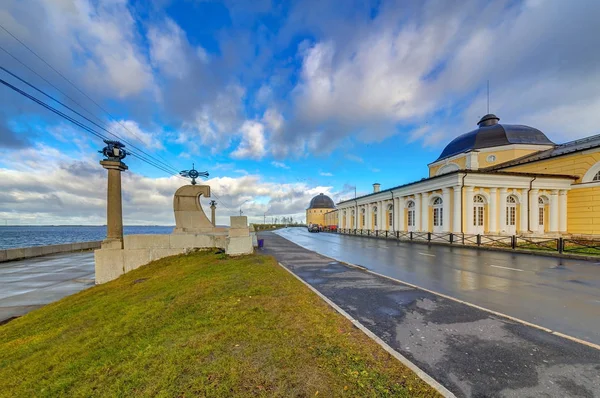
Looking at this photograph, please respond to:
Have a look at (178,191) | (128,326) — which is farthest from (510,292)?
(178,191)

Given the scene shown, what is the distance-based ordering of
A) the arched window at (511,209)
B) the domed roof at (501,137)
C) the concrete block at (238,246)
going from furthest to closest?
the domed roof at (501,137) → the arched window at (511,209) → the concrete block at (238,246)

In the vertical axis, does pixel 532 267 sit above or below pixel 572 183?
below

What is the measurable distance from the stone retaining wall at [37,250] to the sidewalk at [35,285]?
473 centimetres

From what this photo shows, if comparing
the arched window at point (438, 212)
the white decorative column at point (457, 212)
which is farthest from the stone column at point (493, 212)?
the arched window at point (438, 212)

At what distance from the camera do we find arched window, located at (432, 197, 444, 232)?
24.5m

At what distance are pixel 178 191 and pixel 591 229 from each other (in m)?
32.8

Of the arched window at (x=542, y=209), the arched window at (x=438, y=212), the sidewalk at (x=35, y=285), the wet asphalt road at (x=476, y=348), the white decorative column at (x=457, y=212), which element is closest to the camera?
the wet asphalt road at (x=476, y=348)

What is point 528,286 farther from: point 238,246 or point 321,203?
point 321,203

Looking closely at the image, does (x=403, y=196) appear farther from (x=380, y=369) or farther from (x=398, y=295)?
(x=380, y=369)

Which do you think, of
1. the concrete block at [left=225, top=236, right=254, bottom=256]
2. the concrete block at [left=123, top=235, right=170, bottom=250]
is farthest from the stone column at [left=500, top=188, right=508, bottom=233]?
the concrete block at [left=123, top=235, right=170, bottom=250]

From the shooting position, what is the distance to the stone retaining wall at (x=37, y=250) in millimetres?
21234

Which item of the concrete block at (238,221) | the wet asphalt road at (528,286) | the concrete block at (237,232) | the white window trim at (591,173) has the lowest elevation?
the wet asphalt road at (528,286)

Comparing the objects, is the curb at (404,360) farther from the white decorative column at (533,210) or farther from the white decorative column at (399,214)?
the white decorative column at (399,214)

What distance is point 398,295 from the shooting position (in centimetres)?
630
